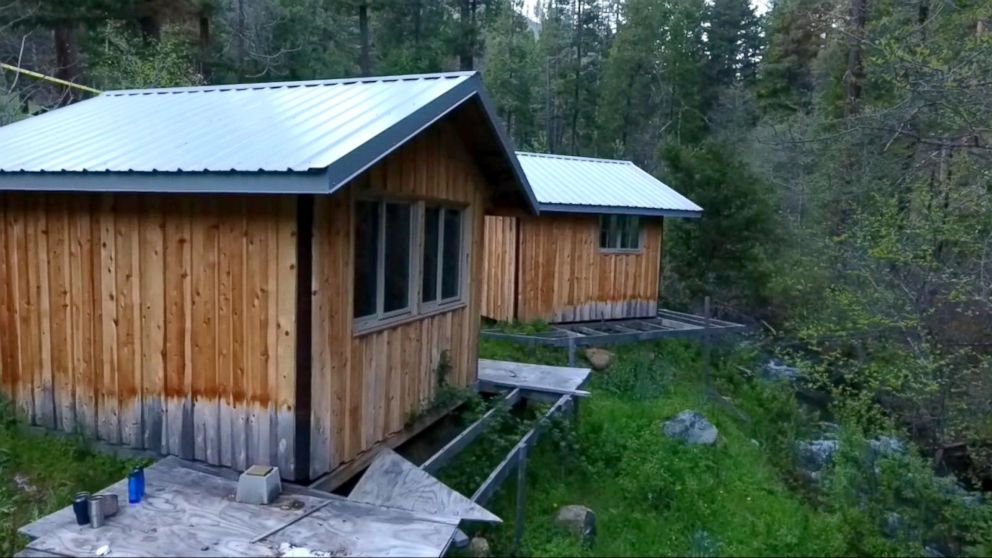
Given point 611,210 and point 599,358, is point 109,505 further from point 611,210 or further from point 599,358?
point 611,210

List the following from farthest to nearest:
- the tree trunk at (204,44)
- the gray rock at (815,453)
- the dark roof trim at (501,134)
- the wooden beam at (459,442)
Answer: the tree trunk at (204,44) < the gray rock at (815,453) < the dark roof trim at (501,134) < the wooden beam at (459,442)

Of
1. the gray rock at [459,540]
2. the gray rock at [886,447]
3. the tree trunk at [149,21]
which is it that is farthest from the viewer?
the tree trunk at [149,21]

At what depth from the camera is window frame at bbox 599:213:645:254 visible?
13.9 m

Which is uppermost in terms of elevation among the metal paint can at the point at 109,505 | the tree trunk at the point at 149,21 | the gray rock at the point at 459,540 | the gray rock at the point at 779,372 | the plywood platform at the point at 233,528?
the tree trunk at the point at 149,21

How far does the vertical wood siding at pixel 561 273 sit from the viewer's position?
13.1m

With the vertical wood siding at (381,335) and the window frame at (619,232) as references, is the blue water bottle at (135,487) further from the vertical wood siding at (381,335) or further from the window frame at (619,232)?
the window frame at (619,232)

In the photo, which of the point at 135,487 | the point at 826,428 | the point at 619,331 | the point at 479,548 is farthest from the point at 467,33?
the point at 135,487

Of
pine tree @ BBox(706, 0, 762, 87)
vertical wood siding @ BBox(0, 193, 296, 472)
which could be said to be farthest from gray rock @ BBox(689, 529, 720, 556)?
pine tree @ BBox(706, 0, 762, 87)

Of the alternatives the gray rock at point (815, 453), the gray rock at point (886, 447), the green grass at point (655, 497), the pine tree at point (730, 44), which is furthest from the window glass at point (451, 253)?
the pine tree at point (730, 44)

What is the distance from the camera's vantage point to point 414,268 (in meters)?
6.48

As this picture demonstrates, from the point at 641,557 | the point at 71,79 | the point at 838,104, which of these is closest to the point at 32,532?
the point at 641,557

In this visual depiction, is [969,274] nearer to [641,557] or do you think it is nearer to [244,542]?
[641,557]

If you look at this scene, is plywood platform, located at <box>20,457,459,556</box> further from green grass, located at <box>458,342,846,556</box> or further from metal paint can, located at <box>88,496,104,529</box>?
green grass, located at <box>458,342,846,556</box>

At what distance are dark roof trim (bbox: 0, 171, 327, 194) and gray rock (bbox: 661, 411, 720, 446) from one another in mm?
6102
